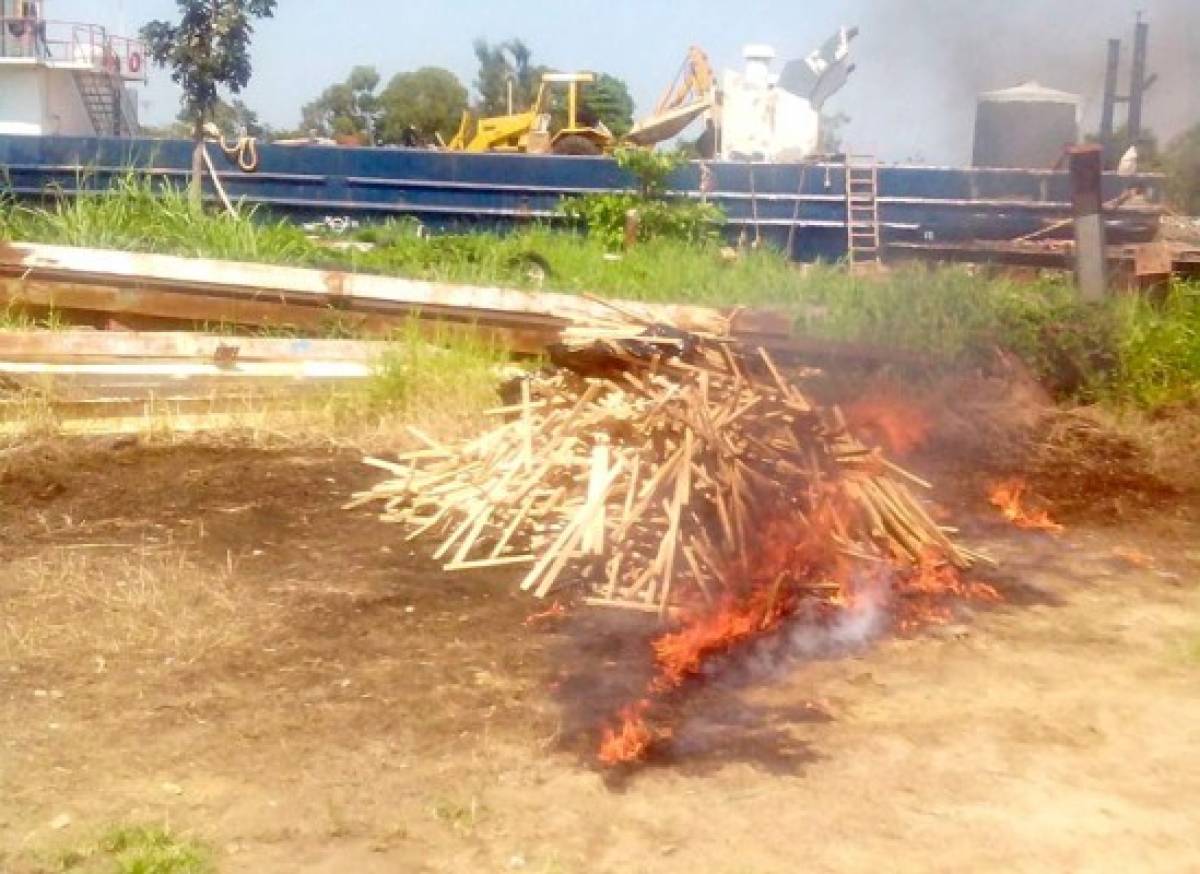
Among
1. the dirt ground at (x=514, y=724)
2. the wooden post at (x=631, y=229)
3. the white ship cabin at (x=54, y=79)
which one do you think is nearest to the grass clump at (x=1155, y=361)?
the dirt ground at (x=514, y=724)

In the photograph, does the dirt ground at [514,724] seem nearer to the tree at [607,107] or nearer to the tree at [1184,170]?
the tree at [1184,170]

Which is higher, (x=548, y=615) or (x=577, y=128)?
(x=577, y=128)

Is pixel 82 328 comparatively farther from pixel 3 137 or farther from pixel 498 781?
pixel 3 137

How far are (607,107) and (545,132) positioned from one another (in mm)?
3037

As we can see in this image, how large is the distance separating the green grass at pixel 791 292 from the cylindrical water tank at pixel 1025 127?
2.70m

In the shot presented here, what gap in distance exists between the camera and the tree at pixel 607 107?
76.2 feet

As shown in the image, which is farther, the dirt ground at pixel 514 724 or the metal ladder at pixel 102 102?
the metal ladder at pixel 102 102

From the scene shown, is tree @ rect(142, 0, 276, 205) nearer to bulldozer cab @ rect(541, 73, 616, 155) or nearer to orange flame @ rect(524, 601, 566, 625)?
bulldozer cab @ rect(541, 73, 616, 155)

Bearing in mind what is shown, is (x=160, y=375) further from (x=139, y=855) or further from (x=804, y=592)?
(x=139, y=855)

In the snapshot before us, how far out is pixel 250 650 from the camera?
534 centimetres

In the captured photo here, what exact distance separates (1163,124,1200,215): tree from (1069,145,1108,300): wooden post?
166 inches

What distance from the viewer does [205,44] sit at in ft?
53.8

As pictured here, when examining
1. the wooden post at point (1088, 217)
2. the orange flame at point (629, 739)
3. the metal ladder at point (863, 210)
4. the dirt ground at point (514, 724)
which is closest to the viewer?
the dirt ground at point (514, 724)

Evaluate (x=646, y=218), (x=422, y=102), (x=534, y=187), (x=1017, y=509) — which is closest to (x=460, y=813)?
(x=1017, y=509)
